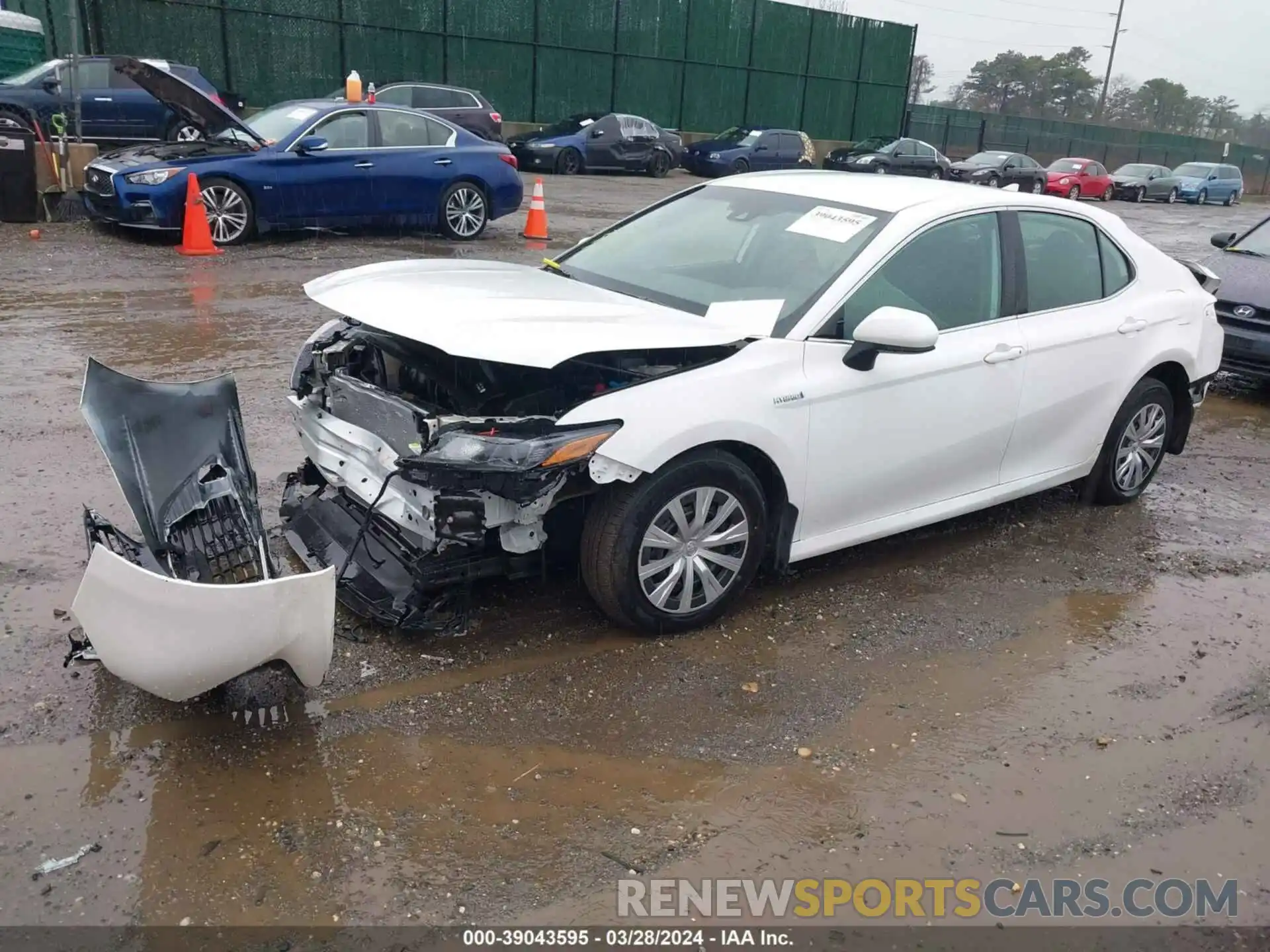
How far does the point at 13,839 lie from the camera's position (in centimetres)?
292

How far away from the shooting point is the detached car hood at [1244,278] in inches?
345

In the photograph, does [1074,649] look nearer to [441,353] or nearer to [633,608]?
[633,608]

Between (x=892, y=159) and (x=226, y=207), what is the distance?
21642 millimetres

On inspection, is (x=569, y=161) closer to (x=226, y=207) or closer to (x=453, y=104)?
(x=453, y=104)

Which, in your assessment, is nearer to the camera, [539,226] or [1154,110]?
[539,226]

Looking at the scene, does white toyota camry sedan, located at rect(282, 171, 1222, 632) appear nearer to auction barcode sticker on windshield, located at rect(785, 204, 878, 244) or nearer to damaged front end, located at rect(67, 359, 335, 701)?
auction barcode sticker on windshield, located at rect(785, 204, 878, 244)

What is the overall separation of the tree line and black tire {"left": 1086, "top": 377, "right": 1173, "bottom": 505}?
71.7 metres

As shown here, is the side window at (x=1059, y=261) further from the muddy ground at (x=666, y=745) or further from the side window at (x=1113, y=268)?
the muddy ground at (x=666, y=745)

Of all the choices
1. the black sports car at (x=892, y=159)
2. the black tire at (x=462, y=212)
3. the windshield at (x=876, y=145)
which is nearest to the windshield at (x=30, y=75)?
the black tire at (x=462, y=212)

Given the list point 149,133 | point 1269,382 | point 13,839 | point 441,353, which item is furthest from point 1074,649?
point 149,133

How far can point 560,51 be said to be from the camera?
2869 centimetres

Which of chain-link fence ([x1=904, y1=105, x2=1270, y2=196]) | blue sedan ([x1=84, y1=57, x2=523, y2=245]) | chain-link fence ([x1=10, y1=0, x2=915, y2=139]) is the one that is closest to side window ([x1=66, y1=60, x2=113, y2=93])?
blue sedan ([x1=84, y1=57, x2=523, y2=245])

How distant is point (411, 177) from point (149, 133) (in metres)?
5.84

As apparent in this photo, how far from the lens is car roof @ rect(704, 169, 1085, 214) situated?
4832 millimetres
